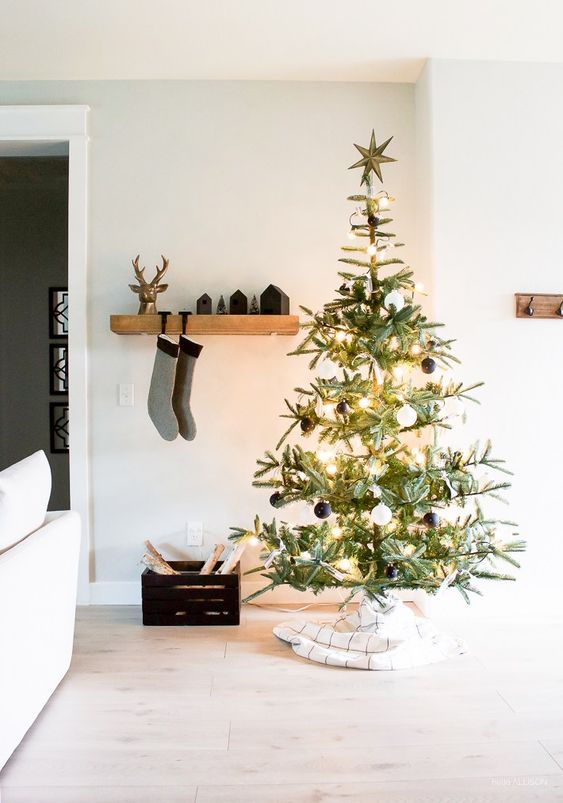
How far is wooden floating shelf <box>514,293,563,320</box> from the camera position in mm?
3457

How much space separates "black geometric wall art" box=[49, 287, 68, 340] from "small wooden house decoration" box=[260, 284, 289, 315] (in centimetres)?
273

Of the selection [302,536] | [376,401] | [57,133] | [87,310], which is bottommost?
[302,536]

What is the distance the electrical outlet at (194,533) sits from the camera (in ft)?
12.1

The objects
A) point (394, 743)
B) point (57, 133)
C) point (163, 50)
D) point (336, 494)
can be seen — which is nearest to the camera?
point (394, 743)

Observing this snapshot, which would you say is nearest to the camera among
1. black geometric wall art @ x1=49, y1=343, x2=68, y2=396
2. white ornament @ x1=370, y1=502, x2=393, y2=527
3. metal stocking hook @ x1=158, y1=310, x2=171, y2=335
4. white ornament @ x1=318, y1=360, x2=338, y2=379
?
white ornament @ x1=370, y1=502, x2=393, y2=527

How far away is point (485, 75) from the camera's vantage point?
346 centimetres

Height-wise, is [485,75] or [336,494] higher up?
[485,75]

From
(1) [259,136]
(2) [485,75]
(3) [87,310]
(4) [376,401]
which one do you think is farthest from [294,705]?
(2) [485,75]

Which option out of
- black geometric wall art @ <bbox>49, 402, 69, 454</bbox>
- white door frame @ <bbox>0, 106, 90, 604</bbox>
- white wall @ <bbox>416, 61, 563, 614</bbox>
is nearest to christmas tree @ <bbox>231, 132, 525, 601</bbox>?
white wall @ <bbox>416, 61, 563, 614</bbox>

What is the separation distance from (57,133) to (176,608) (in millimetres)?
2413

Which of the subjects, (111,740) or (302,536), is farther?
(302,536)

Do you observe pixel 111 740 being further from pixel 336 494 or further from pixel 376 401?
pixel 376 401

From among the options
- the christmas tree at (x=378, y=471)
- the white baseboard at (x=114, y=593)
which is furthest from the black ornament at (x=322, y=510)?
the white baseboard at (x=114, y=593)

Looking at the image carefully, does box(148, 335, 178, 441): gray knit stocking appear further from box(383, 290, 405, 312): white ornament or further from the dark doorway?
the dark doorway
